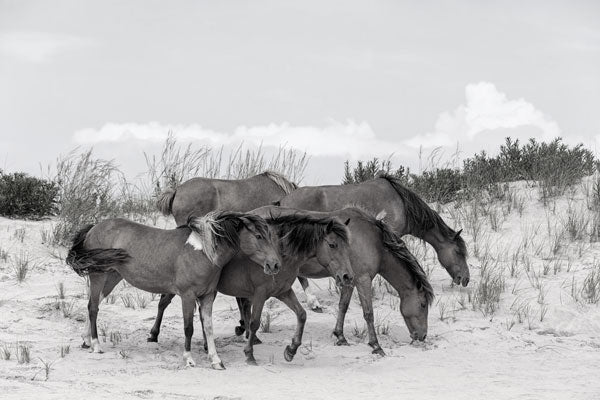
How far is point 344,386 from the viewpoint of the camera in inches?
290

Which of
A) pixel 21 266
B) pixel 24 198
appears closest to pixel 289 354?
pixel 21 266

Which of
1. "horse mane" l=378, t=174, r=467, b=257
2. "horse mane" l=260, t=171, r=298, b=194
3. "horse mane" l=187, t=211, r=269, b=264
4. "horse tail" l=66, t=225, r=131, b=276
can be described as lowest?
"horse tail" l=66, t=225, r=131, b=276

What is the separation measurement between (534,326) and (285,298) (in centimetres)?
329

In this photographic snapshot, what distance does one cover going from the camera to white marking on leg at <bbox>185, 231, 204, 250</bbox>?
7.90 meters

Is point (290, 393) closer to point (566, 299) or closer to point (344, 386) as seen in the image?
point (344, 386)

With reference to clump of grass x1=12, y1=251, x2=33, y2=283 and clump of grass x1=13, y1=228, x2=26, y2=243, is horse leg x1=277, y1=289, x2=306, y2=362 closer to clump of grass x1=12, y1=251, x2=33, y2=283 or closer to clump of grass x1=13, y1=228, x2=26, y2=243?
clump of grass x1=12, y1=251, x2=33, y2=283

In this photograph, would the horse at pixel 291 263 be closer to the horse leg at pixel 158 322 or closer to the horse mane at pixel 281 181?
Answer: the horse leg at pixel 158 322

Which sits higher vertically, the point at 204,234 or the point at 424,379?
the point at 204,234

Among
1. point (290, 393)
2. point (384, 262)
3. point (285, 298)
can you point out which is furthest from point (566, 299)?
point (290, 393)

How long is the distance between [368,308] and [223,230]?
1.84 meters

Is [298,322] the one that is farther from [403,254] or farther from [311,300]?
[311,300]

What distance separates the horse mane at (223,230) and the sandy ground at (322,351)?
3.77 feet

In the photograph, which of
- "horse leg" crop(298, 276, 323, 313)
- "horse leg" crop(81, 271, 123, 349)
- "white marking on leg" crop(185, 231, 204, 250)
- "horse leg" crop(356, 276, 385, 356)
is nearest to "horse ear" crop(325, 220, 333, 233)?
"horse leg" crop(356, 276, 385, 356)

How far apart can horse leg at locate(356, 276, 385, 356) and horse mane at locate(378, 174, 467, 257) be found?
2012 millimetres
